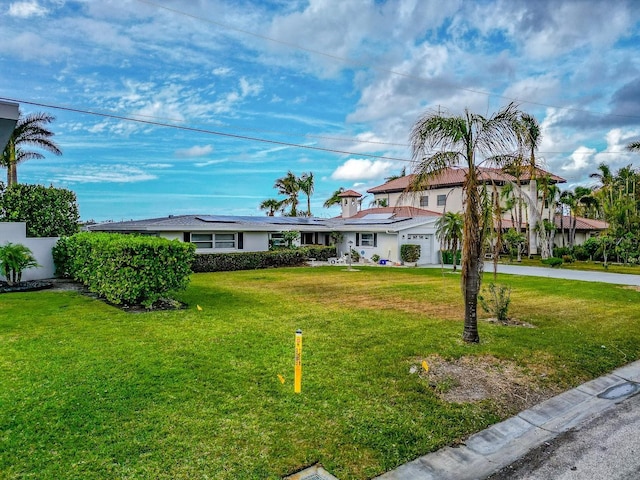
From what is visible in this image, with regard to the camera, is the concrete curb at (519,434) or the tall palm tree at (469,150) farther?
the tall palm tree at (469,150)

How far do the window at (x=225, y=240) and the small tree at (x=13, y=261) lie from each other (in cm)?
998

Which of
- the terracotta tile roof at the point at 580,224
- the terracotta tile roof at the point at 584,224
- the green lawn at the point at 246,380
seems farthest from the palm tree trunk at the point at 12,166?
the terracotta tile roof at the point at 584,224

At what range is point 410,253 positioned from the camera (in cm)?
2531

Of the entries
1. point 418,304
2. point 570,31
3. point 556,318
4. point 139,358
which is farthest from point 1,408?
point 570,31

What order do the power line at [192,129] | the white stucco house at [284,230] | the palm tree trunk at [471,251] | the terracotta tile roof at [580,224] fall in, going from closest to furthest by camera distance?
the palm tree trunk at [471,251], the power line at [192,129], the white stucco house at [284,230], the terracotta tile roof at [580,224]

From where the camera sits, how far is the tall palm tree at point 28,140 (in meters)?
24.2

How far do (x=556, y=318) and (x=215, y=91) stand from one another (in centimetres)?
1652

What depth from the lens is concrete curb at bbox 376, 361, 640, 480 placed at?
145 inches

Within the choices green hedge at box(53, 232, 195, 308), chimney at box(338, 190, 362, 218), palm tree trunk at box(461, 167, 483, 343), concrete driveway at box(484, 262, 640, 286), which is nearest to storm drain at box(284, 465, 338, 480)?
palm tree trunk at box(461, 167, 483, 343)

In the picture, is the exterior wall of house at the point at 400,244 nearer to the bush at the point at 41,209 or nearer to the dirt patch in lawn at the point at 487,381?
the bush at the point at 41,209

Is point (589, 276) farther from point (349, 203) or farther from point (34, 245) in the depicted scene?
point (34, 245)

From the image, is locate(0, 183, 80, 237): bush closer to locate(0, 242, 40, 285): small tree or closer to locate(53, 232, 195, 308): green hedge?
locate(0, 242, 40, 285): small tree

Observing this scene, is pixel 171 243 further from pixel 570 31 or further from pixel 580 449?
pixel 570 31

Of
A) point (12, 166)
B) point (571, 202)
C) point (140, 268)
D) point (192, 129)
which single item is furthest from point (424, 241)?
point (12, 166)
